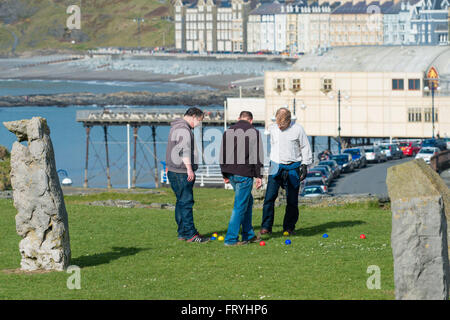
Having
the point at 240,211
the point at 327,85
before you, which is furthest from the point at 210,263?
the point at 327,85

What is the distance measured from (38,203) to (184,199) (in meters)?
3.38

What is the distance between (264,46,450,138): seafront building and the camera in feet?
284

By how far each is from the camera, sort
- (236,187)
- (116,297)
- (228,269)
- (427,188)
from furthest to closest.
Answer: (236,187) → (228,269) → (116,297) → (427,188)

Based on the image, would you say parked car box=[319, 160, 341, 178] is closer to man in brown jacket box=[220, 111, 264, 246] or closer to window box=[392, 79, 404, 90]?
window box=[392, 79, 404, 90]

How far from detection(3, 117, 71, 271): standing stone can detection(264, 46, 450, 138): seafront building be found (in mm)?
72667

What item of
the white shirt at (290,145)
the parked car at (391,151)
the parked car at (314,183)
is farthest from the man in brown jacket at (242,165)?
the parked car at (391,151)

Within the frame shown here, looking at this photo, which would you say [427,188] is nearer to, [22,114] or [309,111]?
[309,111]

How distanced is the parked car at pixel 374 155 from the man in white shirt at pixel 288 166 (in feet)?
170

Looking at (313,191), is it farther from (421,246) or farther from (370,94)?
(370,94)

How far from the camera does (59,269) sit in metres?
13.1

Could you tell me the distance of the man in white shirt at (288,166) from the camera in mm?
16062

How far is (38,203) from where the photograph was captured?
1298 cm

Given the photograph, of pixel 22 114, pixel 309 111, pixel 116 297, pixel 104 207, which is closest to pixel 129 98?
pixel 22 114
